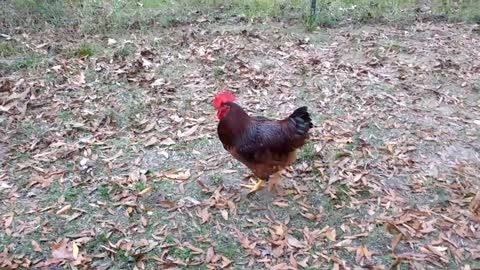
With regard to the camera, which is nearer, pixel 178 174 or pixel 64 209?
pixel 64 209

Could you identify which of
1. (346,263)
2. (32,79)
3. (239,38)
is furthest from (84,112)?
(346,263)

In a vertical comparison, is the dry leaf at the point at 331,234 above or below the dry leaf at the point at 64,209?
below

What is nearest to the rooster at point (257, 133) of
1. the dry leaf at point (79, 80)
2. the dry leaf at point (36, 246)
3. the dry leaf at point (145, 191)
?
the dry leaf at point (145, 191)

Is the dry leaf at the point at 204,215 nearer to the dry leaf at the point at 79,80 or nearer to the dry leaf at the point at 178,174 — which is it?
the dry leaf at the point at 178,174

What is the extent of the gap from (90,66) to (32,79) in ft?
1.91

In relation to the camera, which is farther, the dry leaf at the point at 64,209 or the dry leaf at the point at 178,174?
the dry leaf at the point at 178,174

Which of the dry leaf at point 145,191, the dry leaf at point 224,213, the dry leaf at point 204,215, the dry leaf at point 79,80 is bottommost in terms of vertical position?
the dry leaf at point 224,213

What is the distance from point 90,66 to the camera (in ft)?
15.8

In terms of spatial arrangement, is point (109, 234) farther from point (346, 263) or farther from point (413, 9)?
point (413, 9)

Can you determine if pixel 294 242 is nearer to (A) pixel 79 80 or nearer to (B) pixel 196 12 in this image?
(A) pixel 79 80

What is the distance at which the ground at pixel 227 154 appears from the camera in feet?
9.61

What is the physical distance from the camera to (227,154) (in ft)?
12.2

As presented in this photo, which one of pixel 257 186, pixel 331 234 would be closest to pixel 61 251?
pixel 257 186

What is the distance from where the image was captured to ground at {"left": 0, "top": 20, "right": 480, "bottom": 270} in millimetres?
2930
